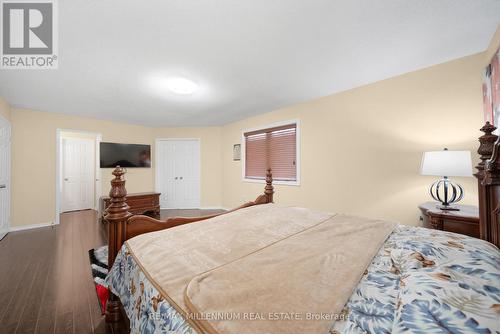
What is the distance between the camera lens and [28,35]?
68.1 inches

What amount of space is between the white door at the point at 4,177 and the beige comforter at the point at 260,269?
3797 millimetres

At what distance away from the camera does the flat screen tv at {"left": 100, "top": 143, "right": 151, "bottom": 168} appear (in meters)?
4.54

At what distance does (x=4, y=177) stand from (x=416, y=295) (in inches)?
206

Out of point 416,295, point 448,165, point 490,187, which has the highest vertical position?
point 448,165

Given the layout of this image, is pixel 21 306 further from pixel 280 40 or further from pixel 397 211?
pixel 397 211

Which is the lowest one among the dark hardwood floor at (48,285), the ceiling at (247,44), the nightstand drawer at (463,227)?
the dark hardwood floor at (48,285)

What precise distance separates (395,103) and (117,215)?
323cm

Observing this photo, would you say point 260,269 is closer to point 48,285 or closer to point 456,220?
point 456,220

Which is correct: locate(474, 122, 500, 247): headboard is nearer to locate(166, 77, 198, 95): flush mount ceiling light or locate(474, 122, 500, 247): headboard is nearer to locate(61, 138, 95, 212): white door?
locate(166, 77, 198, 95): flush mount ceiling light

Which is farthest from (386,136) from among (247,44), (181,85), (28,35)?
(28,35)

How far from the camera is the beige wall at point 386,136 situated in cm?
210

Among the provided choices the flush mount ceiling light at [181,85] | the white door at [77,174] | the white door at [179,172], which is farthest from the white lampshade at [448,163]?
the white door at [77,174]

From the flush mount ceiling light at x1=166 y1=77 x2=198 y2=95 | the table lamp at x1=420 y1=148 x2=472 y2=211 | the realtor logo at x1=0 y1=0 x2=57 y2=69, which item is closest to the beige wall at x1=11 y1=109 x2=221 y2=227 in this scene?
the realtor logo at x1=0 y1=0 x2=57 y2=69

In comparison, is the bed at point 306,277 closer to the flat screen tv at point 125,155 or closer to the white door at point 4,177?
the white door at point 4,177
